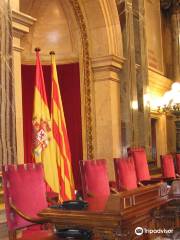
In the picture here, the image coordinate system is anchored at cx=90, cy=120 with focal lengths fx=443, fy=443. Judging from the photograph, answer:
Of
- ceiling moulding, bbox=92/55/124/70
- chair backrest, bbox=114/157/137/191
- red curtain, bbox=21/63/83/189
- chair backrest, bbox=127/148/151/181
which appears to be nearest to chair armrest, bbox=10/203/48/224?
chair backrest, bbox=114/157/137/191

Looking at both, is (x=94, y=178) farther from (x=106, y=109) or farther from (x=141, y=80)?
(x=141, y=80)

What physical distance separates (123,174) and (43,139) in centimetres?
98

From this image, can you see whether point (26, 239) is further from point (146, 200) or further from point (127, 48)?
point (127, 48)

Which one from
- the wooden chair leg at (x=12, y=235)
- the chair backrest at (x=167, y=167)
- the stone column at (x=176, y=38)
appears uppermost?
the stone column at (x=176, y=38)

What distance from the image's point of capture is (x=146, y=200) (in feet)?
9.16

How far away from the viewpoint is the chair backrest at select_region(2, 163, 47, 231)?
3.19m

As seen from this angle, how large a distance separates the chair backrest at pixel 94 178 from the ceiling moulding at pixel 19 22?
155 centimetres

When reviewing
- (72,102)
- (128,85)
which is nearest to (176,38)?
(128,85)

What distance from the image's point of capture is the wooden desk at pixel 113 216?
2.37m

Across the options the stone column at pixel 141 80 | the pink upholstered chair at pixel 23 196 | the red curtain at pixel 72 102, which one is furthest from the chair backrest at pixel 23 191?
the stone column at pixel 141 80

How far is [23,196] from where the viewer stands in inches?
130

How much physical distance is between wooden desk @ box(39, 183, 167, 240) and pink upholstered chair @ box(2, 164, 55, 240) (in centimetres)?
50

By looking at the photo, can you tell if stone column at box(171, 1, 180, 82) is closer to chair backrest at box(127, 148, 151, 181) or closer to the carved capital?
the carved capital

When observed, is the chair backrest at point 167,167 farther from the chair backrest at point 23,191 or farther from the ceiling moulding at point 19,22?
the chair backrest at point 23,191
